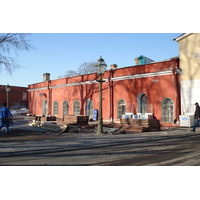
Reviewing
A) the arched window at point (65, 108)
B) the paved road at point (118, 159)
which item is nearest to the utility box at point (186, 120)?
the paved road at point (118, 159)

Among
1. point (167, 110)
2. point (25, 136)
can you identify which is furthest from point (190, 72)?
point (25, 136)

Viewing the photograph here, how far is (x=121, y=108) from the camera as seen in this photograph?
18078 mm

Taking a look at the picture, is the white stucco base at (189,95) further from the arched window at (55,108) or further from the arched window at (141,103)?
the arched window at (55,108)

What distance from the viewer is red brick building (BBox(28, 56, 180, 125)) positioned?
49.1ft

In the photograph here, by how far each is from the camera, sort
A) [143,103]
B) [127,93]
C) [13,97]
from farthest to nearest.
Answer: [13,97] → [127,93] → [143,103]

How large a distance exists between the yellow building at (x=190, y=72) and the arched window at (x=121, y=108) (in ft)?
17.2

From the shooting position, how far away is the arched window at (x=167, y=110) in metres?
14.9

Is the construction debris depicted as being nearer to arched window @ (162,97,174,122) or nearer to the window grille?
arched window @ (162,97,174,122)

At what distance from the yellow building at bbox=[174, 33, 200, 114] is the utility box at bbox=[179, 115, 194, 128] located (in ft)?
2.40

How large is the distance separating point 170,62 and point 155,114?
13.6 ft

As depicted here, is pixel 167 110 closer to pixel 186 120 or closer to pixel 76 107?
pixel 186 120

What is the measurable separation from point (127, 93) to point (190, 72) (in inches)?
215

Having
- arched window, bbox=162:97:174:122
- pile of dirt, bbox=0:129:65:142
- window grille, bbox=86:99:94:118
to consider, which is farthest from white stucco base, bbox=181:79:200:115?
window grille, bbox=86:99:94:118

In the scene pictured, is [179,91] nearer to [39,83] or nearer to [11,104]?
[39,83]
